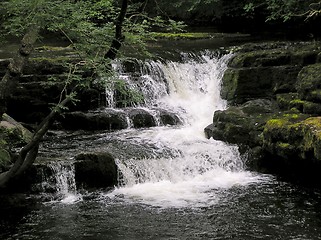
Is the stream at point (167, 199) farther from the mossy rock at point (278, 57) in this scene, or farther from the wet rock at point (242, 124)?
the mossy rock at point (278, 57)

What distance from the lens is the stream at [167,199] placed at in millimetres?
7340

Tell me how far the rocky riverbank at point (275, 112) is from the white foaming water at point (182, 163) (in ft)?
1.54

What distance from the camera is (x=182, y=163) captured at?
10.4 meters

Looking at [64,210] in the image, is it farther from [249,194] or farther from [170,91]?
[170,91]

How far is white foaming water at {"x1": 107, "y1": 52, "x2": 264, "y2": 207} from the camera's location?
9.07 m

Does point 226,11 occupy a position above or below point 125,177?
above

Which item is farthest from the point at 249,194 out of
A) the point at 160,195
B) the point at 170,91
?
the point at 170,91

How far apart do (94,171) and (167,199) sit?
1.70m

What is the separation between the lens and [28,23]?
585cm

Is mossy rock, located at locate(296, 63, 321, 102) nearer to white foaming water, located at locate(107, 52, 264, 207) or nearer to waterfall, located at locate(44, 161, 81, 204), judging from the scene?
white foaming water, located at locate(107, 52, 264, 207)

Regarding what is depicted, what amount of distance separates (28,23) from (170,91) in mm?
9521

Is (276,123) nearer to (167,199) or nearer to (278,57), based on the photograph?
(167,199)

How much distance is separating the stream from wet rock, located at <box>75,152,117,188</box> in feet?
0.58

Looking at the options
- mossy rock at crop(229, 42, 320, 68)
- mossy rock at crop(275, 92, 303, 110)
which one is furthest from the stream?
mossy rock at crop(229, 42, 320, 68)
